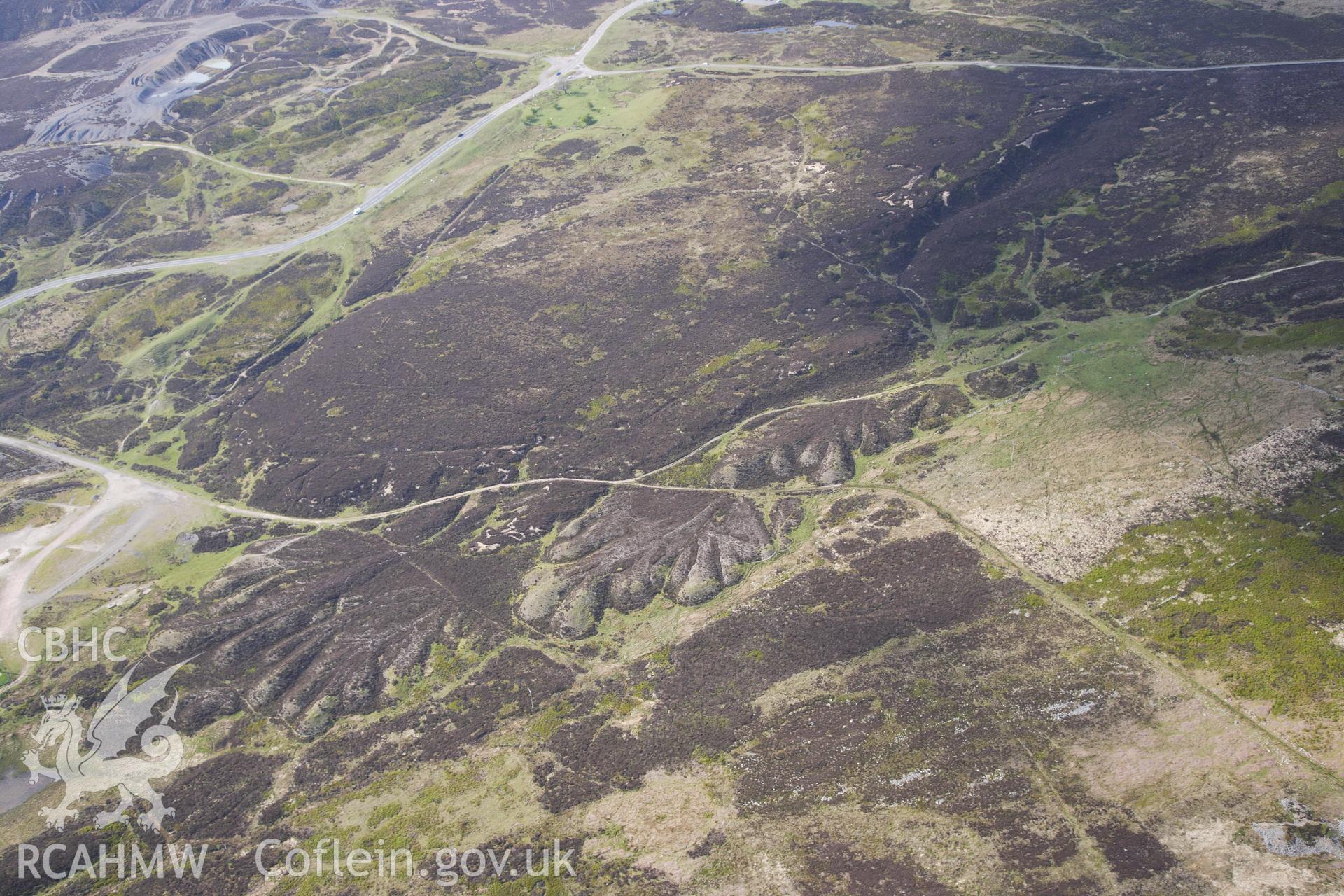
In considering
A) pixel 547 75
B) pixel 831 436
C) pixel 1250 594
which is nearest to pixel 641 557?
pixel 831 436

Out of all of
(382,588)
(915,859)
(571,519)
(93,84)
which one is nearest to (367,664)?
(382,588)

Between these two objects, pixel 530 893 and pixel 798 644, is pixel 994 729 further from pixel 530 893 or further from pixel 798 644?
pixel 530 893

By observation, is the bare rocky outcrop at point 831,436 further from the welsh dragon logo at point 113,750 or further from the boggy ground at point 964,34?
the boggy ground at point 964,34

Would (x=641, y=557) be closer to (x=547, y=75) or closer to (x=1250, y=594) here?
(x=1250, y=594)

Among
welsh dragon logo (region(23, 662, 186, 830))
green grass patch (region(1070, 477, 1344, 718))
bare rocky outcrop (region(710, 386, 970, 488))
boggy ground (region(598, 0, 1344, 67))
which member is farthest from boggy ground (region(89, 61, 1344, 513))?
green grass patch (region(1070, 477, 1344, 718))

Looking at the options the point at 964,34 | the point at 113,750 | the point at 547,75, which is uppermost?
the point at 964,34

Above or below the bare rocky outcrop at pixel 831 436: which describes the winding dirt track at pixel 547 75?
above

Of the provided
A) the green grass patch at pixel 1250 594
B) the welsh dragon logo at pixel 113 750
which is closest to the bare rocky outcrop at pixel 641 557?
the green grass patch at pixel 1250 594
